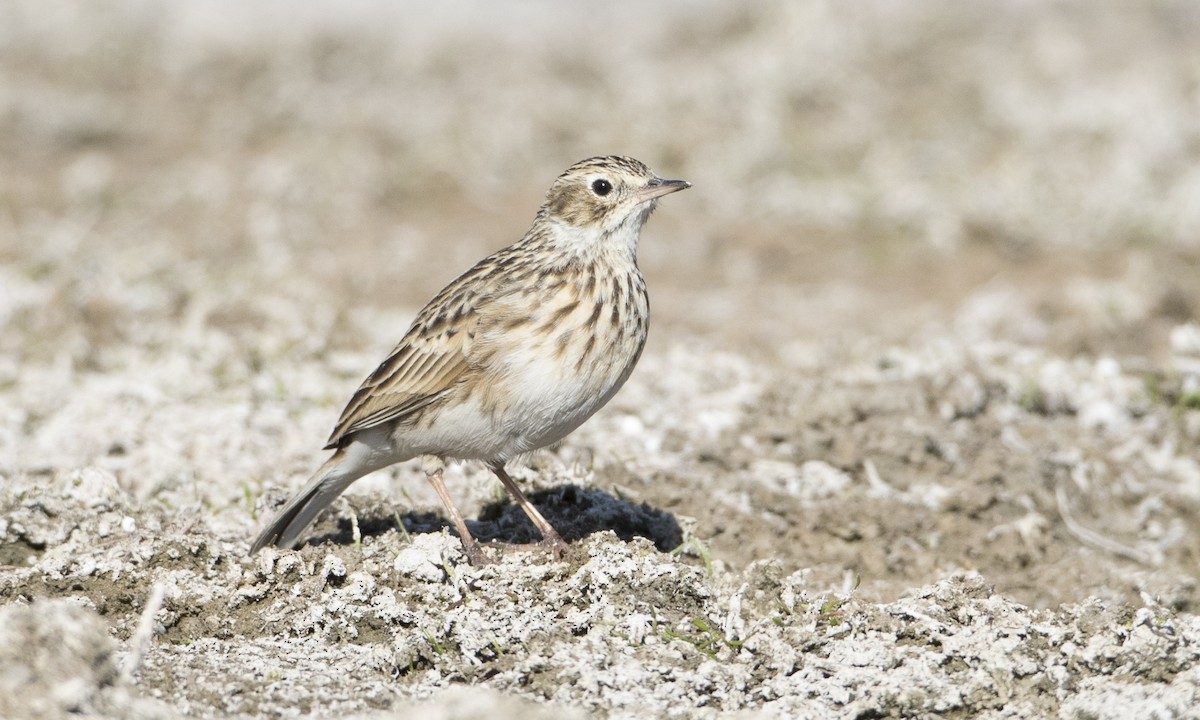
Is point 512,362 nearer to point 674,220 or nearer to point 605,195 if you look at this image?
point 605,195

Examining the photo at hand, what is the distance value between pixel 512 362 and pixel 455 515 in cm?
Answer: 67

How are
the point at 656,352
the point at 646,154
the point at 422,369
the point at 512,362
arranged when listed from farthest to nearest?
the point at 646,154 → the point at 656,352 → the point at 422,369 → the point at 512,362

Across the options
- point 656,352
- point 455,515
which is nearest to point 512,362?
point 455,515

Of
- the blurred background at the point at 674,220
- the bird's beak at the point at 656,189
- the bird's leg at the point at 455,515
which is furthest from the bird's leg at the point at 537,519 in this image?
the bird's beak at the point at 656,189

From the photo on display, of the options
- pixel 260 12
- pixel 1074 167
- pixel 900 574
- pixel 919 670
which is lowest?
pixel 919 670

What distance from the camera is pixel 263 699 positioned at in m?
4.46

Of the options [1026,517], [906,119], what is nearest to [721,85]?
[906,119]

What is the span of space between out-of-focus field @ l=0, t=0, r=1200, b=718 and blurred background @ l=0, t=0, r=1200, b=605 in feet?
0.15

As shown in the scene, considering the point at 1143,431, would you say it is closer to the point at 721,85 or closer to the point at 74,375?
the point at 74,375

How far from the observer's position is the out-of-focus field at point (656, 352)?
4.88 m

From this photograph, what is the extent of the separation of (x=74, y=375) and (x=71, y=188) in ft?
15.9

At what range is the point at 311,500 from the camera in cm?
573

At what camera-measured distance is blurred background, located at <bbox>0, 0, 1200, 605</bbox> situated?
23.5 feet

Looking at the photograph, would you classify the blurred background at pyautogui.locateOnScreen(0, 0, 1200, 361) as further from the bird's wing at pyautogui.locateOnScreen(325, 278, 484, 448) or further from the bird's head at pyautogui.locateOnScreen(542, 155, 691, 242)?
the bird's head at pyautogui.locateOnScreen(542, 155, 691, 242)
